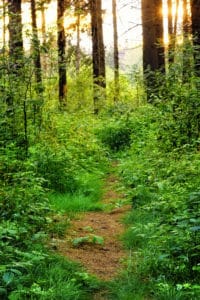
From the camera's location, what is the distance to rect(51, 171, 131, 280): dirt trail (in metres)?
4.54

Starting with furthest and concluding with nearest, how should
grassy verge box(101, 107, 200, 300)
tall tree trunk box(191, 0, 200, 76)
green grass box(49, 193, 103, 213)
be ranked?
tall tree trunk box(191, 0, 200, 76), green grass box(49, 193, 103, 213), grassy verge box(101, 107, 200, 300)

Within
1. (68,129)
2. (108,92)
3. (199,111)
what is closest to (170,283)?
(199,111)

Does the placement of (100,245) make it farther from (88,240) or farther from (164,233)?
(164,233)

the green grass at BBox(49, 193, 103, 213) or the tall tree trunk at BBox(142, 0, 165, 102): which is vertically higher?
the tall tree trunk at BBox(142, 0, 165, 102)

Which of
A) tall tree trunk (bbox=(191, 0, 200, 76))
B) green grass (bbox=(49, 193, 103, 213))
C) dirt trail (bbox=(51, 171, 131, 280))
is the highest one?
tall tree trunk (bbox=(191, 0, 200, 76))

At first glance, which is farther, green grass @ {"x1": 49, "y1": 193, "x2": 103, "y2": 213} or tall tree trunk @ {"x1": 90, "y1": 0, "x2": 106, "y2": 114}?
tall tree trunk @ {"x1": 90, "y1": 0, "x2": 106, "y2": 114}

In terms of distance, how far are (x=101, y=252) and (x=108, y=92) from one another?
15979mm

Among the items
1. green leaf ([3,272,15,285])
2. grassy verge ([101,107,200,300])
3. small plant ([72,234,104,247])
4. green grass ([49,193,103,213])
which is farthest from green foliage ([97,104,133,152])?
green leaf ([3,272,15,285])

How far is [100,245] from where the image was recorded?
515 cm

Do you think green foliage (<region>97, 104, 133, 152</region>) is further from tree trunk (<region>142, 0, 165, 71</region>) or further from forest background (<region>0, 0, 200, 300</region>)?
tree trunk (<region>142, 0, 165, 71</region>)

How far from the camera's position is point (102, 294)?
3.92m

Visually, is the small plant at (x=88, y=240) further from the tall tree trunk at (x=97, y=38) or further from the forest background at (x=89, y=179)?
the tall tree trunk at (x=97, y=38)

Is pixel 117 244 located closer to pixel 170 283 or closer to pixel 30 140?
pixel 170 283

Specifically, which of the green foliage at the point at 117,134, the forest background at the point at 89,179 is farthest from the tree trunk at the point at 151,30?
the green foliage at the point at 117,134
